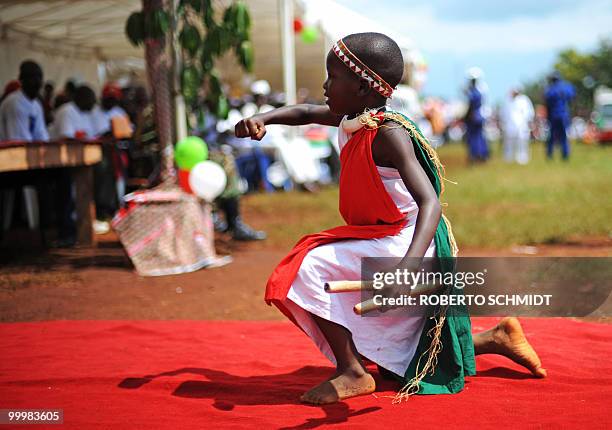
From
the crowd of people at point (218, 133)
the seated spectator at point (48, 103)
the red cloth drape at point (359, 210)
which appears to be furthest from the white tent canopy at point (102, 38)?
the red cloth drape at point (359, 210)

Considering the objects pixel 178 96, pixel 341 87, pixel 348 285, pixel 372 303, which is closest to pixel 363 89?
pixel 341 87

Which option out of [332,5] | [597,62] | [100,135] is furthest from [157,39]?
[597,62]

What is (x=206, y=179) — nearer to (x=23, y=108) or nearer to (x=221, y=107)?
(x=221, y=107)

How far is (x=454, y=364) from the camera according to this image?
3355 millimetres

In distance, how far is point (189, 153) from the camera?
7.01 m

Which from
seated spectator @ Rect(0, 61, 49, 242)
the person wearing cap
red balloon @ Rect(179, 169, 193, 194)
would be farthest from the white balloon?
the person wearing cap

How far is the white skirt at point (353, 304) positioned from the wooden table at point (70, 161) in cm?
418

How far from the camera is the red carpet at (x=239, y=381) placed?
307 cm

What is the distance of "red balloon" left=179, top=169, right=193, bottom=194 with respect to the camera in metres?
7.05

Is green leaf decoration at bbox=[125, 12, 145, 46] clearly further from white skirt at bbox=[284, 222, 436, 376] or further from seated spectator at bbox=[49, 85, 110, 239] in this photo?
white skirt at bbox=[284, 222, 436, 376]

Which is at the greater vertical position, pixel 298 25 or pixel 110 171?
pixel 298 25

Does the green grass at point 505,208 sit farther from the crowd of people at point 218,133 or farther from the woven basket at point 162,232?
the woven basket at point 162,232

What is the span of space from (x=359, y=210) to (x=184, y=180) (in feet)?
13.1

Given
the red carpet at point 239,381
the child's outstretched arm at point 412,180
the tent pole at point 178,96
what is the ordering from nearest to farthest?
the child's outstretched arm at point 412,180 < the red carpet at point 239,381 < the tent pole at point 178,96
